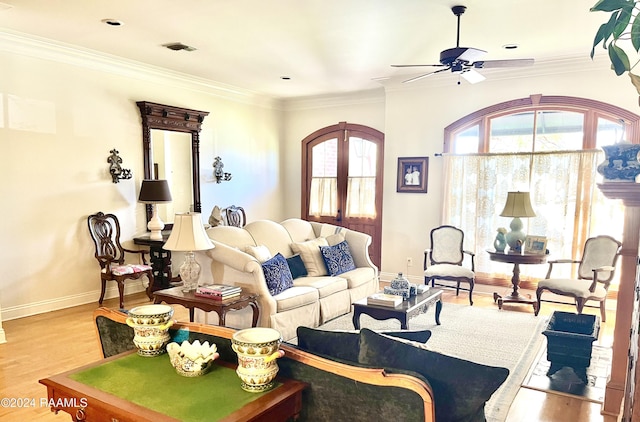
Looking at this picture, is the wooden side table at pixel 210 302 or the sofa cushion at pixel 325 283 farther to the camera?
the sofa cushion at pixel 325 283

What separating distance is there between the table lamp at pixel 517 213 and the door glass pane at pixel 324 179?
10.3 ft

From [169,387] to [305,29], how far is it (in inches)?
140

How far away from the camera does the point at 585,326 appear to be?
3531 mm

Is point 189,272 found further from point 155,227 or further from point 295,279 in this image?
point 155,227

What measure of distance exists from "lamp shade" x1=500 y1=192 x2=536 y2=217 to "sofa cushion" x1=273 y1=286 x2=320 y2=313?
2482 millimetres

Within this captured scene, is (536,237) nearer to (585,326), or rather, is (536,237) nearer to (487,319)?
(487,319)

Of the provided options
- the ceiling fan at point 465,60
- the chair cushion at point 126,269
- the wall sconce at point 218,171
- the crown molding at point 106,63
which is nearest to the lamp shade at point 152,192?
the chair cushion at point 126,269

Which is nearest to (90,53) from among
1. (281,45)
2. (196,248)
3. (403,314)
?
(281,45)

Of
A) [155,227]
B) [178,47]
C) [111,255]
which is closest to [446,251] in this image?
[155,227]

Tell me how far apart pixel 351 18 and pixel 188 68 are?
2806mm

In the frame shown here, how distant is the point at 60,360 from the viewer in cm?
356

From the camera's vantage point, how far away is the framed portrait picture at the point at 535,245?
5.02m

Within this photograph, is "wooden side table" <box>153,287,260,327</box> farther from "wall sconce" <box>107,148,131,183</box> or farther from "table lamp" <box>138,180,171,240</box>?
"wall sconce" <box>107,148,131,183</box>

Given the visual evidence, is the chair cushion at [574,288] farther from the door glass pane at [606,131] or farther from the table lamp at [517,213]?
the door glass pane at [606,131]
